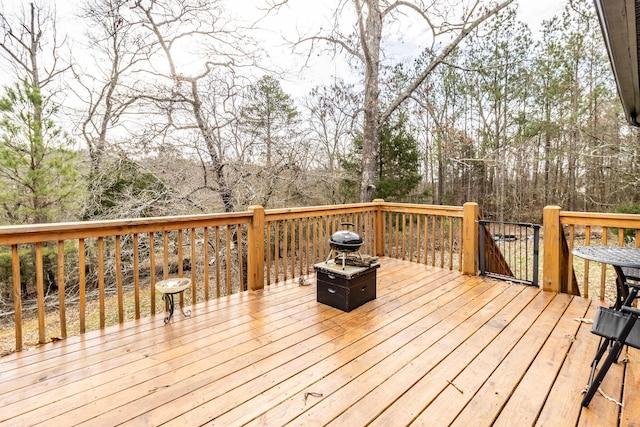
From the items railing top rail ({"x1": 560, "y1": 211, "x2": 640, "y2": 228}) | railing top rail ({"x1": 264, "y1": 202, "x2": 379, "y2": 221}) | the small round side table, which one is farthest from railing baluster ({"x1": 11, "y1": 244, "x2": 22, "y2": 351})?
railing top rail ({"x1": 560, "y1": 211, "x2": 640, "y2": 228})

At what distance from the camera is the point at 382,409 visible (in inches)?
61.6

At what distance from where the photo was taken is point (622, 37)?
169cm

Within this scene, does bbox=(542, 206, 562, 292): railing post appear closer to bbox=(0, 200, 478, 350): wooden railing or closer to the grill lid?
bbox=(0, 200, 478, 350): wooden railing

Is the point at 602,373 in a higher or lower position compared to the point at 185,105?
lower

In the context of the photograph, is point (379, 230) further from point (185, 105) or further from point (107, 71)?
point (107, 71)

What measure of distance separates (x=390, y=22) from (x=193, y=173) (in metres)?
5.57

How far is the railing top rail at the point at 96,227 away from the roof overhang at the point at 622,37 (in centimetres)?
307

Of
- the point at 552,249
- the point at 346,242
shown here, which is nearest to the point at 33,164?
the point at 346,242

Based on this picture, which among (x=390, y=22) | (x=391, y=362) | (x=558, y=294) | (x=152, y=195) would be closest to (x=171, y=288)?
(x=391, y=362)

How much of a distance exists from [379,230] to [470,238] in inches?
55.2

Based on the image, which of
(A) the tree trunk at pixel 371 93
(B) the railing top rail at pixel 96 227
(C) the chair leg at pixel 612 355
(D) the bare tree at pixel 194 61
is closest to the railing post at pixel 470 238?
(C) the chair leg at pixel 612 355

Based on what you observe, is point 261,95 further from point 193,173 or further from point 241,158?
point 193,173

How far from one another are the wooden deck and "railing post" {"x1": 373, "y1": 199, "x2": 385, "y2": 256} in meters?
2.06

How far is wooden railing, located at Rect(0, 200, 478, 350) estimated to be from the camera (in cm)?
223
